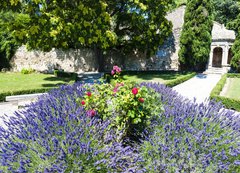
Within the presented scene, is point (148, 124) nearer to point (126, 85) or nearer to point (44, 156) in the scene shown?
point (126, 85)

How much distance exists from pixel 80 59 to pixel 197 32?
37.9ft

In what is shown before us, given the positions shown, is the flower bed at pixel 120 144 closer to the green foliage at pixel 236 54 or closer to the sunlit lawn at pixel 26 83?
the sunlit lawn at pixel 26 83

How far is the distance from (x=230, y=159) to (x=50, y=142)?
2.29 m

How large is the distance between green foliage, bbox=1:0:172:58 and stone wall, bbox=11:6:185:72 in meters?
3.48

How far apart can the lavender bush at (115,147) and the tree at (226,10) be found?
31213 mm

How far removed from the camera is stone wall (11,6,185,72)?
23.5 m

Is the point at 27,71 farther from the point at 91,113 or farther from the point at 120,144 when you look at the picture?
the point at 120,144

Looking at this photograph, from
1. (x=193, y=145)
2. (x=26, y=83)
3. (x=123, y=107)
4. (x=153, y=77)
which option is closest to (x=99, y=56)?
(x=153, y=77)

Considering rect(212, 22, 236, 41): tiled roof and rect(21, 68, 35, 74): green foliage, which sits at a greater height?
rect(212, 22, 236, 41): tiled roof

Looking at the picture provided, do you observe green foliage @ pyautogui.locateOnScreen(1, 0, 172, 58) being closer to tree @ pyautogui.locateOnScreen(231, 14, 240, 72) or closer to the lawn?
the lawn

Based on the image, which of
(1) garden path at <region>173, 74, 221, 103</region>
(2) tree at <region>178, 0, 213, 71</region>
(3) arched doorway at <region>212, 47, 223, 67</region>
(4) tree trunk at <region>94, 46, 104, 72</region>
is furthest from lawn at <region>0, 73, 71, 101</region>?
(3) arched doorway at <region>212, 47, 223, 67</region>

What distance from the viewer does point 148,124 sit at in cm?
377

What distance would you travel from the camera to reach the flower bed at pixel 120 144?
2.66 metres

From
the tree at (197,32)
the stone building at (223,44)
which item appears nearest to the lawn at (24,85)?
the tree at (197,32)
